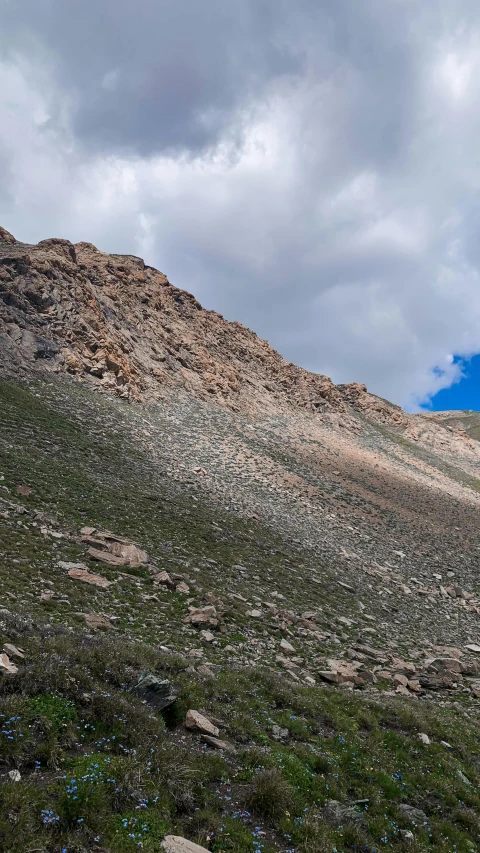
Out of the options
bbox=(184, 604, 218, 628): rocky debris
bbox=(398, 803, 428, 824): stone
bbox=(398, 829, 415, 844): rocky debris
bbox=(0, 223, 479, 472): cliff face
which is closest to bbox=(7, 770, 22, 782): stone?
bbox=(398, 829, 415, 844): rocky debris

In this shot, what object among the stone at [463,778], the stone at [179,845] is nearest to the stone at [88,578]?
the stone at [179,845]

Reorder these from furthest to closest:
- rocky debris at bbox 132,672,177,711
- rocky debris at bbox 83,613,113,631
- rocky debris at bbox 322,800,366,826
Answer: rocky debris at bbox 83,613,113,631 → rocky debris at bbox 132,672,177,711 → rocky debris at bbox 322,800,366,826

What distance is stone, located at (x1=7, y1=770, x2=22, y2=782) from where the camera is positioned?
5.25 meters

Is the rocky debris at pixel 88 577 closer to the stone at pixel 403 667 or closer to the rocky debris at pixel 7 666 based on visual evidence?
the rocky debris at pixel 7 666

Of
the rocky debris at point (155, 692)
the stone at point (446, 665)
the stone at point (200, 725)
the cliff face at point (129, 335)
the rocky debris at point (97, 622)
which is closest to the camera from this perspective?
the stone at point (200, 725)

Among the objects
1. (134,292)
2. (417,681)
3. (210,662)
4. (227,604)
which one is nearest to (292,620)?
(227,604)

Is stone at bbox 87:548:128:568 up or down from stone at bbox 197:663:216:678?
down

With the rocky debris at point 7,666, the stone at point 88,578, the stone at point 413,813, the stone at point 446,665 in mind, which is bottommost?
the stone at point 88,578

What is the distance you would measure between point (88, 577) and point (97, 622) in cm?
293

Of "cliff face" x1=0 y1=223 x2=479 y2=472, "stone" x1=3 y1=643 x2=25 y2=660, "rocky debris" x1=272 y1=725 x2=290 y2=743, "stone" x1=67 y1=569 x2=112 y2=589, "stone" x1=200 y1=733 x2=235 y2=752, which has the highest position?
"cliff face" x1=0 y1=223 x2=479 y2=472

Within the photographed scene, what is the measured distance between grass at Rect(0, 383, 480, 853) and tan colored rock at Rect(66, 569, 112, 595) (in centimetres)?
31

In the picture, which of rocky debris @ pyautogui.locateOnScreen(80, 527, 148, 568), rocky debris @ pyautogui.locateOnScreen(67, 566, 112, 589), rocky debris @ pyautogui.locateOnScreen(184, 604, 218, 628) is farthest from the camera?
rocky debris @ pyautogui.locateOnScreen(80, 527, 148, 568)

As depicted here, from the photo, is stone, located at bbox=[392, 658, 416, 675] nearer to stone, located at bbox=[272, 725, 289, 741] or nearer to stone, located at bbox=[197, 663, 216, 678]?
stone, located at bbox=[272, 725, 289, 741]

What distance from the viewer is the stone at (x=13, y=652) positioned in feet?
24.5
